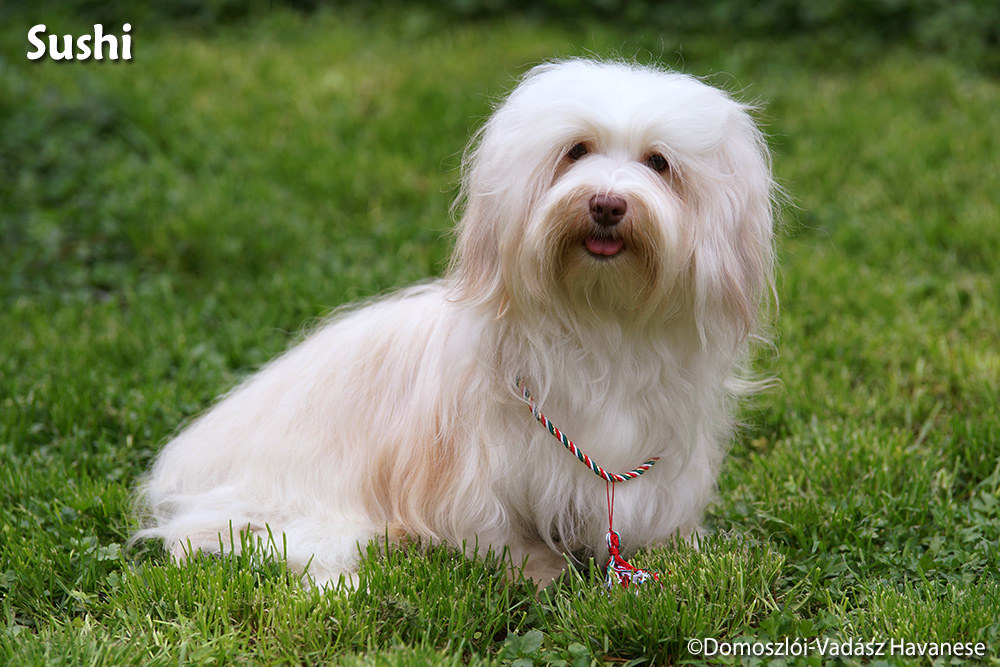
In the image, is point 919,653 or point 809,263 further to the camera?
point 809,263

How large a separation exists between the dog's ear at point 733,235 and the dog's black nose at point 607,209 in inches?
10.0

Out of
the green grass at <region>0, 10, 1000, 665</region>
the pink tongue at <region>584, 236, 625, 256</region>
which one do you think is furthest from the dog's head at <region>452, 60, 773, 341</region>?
the green grass at <region>0, 10, 1000, 665</region>

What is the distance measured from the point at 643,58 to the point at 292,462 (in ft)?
15.7

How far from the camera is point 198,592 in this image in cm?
283

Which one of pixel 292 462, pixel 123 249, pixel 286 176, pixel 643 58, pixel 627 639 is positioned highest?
pixel 643 58

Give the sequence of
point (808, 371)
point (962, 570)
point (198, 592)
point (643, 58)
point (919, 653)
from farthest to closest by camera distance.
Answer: point (643, 58) → point (808, 371) → point (962, 570) → point (198, 592) → point (919, 653)

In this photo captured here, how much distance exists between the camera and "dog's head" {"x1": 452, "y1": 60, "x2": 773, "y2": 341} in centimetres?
251

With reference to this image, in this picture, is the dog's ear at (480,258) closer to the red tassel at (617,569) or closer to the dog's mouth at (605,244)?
the dog's mouth at (605,244)

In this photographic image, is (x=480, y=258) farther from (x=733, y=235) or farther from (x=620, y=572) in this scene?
(x=620, y=572)

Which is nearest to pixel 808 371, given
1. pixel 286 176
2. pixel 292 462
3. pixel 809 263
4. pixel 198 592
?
pixel 809 263

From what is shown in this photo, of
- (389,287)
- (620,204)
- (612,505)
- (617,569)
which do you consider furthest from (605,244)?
(389,287)

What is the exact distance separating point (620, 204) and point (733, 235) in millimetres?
407

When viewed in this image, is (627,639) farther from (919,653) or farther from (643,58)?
(643,58)

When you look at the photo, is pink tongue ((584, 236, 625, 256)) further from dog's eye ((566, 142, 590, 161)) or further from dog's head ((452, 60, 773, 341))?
dog's eye ((566, 142, 590, 161))
